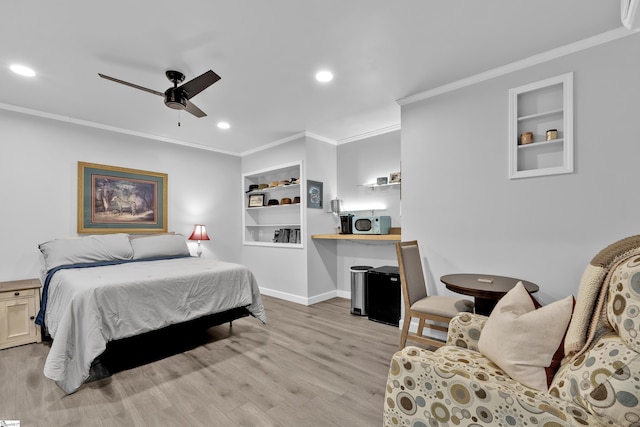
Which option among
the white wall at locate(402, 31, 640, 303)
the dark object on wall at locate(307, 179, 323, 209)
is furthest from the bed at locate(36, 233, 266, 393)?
the white wall at locate(402, 31, 640, 303)

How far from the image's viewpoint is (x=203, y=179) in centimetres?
518

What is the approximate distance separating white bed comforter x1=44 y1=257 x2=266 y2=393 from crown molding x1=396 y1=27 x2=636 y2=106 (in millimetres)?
2768

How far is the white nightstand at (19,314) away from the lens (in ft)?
9.53

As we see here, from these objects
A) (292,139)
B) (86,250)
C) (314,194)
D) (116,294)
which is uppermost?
(292,139)

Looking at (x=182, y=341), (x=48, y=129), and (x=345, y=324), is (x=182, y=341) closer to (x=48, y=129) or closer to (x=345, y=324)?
(x=345, y=324)

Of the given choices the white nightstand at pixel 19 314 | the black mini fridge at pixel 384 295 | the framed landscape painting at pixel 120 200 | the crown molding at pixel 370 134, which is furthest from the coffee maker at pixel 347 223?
the white nightstand at pixel 19 314

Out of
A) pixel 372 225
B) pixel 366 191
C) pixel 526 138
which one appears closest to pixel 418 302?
pixel 372 225

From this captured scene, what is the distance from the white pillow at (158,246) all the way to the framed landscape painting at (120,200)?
438mm

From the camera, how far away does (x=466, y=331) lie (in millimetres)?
1791

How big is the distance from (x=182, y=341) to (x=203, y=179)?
Result: 287 centimetres

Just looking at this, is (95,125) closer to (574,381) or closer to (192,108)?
(192,108)

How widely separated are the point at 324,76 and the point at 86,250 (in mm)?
3305

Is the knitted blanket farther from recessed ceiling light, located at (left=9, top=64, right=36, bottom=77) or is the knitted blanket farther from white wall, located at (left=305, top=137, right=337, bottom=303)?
recessed ceiling light, located at (left=9, top=64, right=36, bottom=77)

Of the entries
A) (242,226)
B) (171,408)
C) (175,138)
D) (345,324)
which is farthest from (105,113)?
(345,324)
